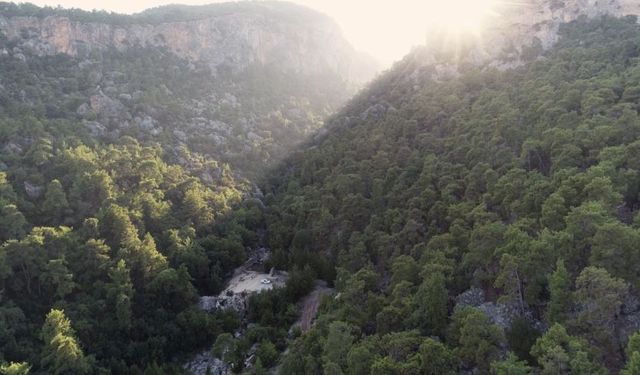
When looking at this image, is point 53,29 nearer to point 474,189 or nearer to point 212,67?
point 212,67

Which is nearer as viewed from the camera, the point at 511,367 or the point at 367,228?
the point at 511,367

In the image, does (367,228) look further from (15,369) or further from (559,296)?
(15,369)

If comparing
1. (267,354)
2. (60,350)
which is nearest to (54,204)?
(60,350)

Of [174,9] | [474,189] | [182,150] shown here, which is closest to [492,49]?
[474,189]

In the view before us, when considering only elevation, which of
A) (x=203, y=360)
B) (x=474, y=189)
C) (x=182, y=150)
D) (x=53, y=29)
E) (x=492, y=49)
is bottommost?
(x=203, y=360)

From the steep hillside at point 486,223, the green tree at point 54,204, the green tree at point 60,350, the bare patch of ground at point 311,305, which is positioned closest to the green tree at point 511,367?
the steep hillside at point 486,223

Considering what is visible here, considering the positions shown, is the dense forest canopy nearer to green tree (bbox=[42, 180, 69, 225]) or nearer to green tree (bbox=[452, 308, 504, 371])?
green tree (bbox=[42, 180, 69, 225])
